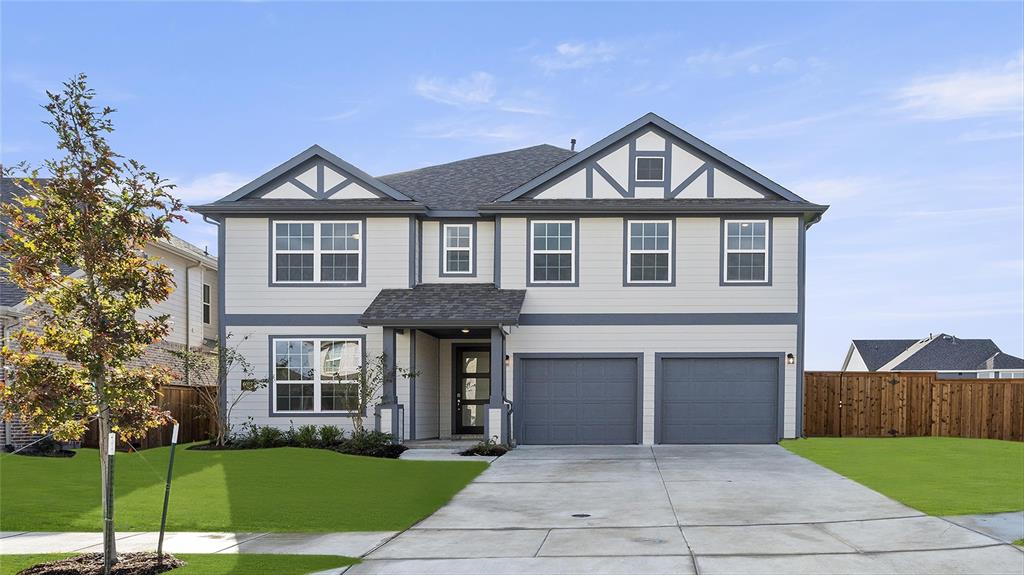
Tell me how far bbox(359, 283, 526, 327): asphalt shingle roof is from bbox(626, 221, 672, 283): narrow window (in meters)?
2.69

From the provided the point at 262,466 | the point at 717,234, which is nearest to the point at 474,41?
the point at 717,234

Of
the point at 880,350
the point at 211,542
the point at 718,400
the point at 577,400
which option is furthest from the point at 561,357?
the point at 880,350

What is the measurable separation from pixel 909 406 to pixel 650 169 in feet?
30.2

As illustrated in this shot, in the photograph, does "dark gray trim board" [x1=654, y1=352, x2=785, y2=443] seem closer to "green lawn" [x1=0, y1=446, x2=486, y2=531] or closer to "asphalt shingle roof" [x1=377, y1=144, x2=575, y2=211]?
"green lawn" [x1=0, y1=446, x2=486, y2=531]

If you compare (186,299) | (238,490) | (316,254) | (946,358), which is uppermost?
(316,254)

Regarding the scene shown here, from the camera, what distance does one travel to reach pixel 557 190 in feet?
70.8

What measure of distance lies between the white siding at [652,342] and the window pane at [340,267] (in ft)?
13.3

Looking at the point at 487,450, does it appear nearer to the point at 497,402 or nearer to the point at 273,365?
the point at 497,402

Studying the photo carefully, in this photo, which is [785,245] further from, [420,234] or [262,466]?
[262,466]

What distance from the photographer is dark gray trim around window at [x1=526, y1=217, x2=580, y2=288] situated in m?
21.4

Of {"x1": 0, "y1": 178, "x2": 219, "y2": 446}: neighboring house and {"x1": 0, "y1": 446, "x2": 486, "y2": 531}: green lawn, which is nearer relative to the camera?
{"x1": 0, "y1": 446, "x2": 486, "y2": 531}: green lawn

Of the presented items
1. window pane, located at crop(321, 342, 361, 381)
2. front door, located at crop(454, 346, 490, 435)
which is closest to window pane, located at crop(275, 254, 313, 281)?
window pane, located at crop(321, 342, 361, 381)

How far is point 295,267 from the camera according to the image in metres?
21.7

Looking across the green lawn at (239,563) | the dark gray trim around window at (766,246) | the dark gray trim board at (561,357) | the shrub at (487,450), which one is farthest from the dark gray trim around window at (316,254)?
the green lawn at (239,563)
